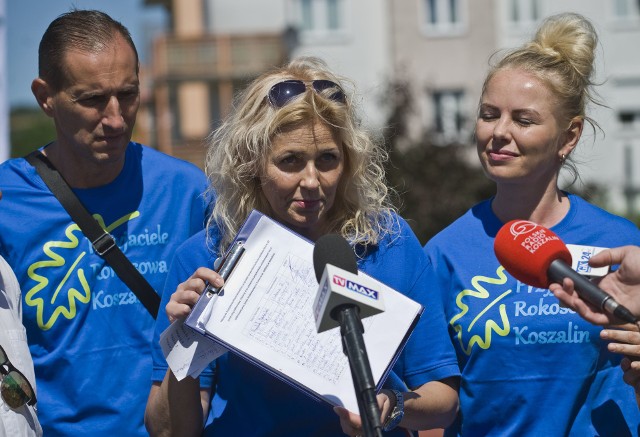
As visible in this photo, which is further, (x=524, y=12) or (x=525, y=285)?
(x=524, y=12)

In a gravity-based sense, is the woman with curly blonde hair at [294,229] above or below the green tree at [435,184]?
above

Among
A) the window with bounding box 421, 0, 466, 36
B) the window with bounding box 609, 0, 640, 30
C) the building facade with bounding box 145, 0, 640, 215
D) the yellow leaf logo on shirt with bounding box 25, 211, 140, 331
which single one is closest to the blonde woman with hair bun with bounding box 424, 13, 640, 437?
the yellow leaf logo on shirt with bounding box 25, 211, 140, 331

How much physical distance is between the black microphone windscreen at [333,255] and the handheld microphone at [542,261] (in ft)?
2.05

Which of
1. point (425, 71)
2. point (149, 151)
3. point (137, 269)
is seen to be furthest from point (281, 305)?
point (425, 71)

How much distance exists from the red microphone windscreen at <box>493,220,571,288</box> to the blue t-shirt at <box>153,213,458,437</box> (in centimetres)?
35

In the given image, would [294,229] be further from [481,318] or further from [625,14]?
[625,14]

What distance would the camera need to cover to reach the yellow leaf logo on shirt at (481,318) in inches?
161

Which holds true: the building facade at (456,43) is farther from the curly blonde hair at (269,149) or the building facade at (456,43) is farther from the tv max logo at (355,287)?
the tv max logo at (355,287)

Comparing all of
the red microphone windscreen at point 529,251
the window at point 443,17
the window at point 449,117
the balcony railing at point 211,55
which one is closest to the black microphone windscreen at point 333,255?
the red microphone windscreen at point 529,251

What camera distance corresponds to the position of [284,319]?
3592 mm

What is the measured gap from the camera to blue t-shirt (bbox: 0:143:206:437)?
4.42 meters

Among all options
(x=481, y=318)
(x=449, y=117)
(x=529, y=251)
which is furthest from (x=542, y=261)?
(x=449, y=117)

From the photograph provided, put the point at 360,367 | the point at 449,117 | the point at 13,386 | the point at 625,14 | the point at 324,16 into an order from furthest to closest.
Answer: the point at 324,16 → the point at 625,14 → the point at 449,117 → the point at 13,386 → the point at 360,367

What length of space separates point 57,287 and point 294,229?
109 centimetres
